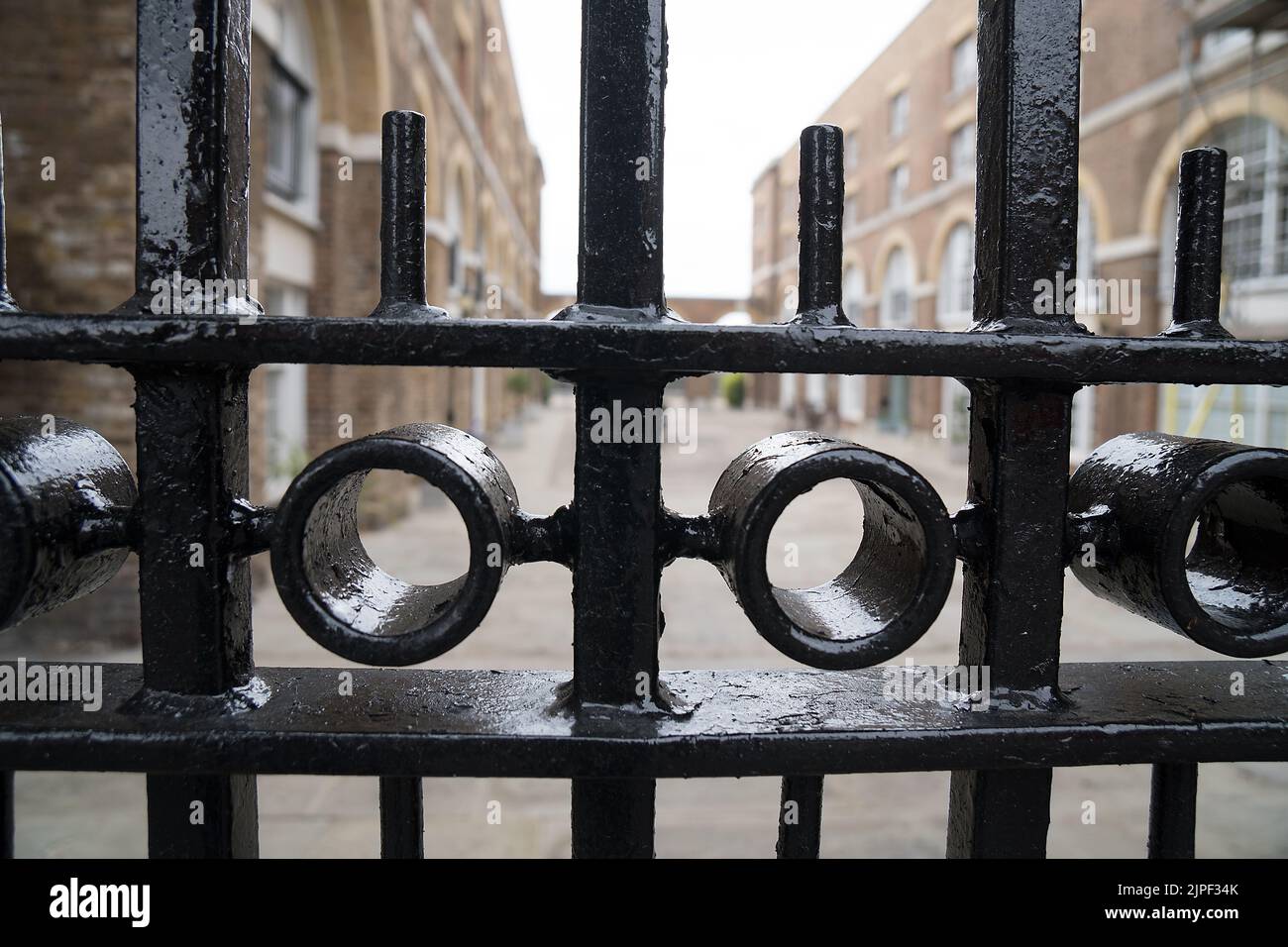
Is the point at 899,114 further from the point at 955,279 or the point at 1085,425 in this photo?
the point at 1085,425

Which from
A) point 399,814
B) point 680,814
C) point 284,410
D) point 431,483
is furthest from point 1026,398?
point 284,410

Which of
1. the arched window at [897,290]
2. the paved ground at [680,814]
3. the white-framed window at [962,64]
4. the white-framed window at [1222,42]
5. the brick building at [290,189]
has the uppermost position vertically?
the white-framed window at [962,64]

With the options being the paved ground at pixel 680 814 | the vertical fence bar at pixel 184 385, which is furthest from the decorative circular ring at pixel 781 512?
the paved ground at pixel 680 814

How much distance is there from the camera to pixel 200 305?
2.58 feet

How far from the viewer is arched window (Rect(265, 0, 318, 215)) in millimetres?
7934

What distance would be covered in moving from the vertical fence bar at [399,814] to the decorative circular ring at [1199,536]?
30.1 inches

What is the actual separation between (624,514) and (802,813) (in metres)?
0.38

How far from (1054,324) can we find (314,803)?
3594 mm

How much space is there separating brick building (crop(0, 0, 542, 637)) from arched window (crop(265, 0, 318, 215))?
0.02 m

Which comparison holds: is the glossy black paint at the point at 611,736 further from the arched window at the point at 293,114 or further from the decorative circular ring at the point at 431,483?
the arched window at the point at 293,114

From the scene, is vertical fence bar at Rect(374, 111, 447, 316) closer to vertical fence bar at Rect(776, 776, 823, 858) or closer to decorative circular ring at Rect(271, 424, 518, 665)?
decorative circular ring at Rect(271, 424, 518, 665)

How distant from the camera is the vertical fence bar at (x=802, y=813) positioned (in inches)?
34.8

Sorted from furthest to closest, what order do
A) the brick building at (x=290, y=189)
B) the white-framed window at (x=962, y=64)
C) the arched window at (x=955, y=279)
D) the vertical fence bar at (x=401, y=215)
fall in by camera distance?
the arched window at (x=955, y=279), the white-framed window at (x=962, y=64), the brick building at (x=290, y=189), the vertical fence bar at (x=401, y=215)

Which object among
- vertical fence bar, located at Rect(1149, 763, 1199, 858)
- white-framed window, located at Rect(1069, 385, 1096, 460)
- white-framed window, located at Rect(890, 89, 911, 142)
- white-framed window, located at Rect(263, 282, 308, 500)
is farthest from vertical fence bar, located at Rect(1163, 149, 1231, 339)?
white-framed window, located at Rect(890, 89, 911, 142)
